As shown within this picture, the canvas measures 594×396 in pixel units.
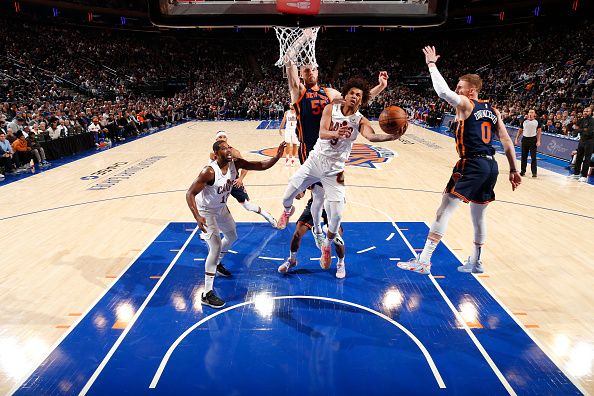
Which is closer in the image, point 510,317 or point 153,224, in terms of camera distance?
point 510,317

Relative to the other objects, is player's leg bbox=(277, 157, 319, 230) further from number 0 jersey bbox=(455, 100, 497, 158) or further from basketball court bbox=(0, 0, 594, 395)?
number 0 jersey bbox=(455, 100, 497, 158)

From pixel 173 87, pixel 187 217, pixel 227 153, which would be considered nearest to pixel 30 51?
pixel 173 87

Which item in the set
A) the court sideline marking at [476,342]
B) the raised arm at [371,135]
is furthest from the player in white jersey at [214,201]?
the court sideline marking at [476,342]

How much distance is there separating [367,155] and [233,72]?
25836mm

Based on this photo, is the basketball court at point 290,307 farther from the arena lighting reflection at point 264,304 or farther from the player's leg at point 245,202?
the player's leg at point 245,202

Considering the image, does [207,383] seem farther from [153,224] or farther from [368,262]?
[153,224]

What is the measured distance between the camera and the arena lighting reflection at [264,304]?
177 inches

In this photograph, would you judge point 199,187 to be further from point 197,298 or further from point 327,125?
point 327,125

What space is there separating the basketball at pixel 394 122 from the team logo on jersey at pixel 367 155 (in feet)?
26.8

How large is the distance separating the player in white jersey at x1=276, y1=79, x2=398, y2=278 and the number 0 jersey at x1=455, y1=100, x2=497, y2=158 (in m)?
1.10

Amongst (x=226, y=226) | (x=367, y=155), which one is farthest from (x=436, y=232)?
(x=367, y=155)

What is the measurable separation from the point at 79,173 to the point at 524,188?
1142 cm

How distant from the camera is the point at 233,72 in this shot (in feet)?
122

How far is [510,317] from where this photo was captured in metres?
4.43
